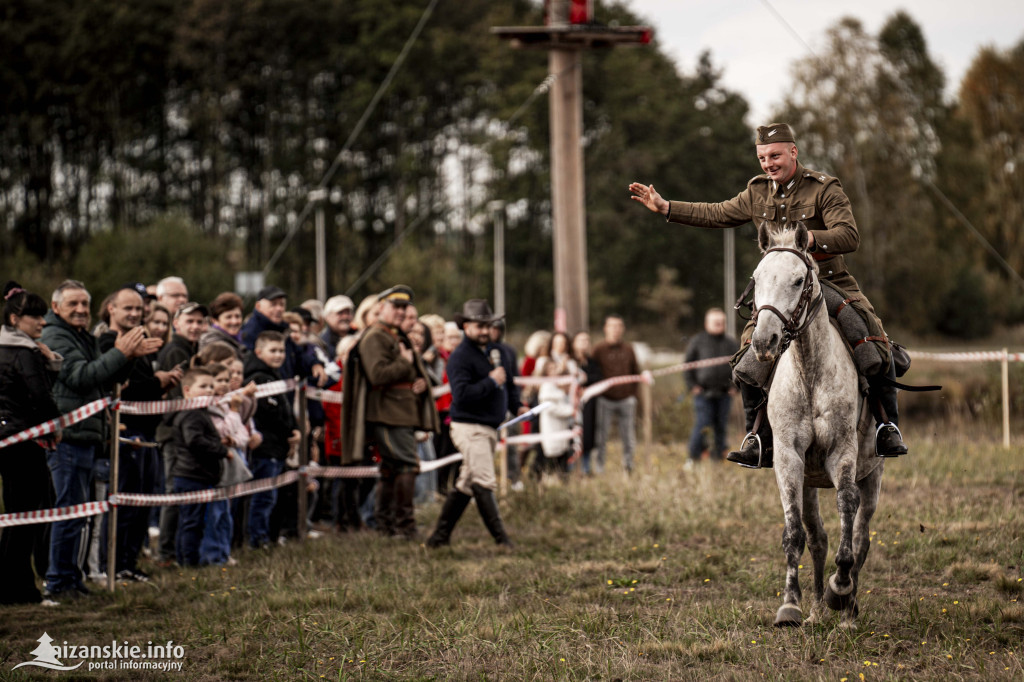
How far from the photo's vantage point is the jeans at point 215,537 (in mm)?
8641

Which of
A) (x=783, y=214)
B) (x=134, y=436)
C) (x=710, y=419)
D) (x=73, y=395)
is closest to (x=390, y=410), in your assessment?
(x=134, y=436)

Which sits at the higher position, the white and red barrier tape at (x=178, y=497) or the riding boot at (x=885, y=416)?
the riding boot at (x=885, y=416)

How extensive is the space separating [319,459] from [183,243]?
3242cm

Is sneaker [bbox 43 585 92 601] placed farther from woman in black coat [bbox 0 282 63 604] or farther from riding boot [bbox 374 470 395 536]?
riding boot [bbox 374 470 395 536]

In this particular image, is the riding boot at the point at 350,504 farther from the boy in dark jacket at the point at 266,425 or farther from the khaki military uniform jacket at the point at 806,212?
the khaki military uniform jacket at the point at 806,212

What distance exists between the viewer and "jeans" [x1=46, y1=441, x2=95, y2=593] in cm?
752

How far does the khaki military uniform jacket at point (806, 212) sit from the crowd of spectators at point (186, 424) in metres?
3.66

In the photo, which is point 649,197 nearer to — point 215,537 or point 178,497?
point 178,497

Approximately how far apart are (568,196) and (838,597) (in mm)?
10680

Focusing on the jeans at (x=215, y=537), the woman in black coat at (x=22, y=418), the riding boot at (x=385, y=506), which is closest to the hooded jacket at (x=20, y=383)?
the woman in black coat at (x=22, y=418)

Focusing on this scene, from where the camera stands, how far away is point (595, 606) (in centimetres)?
682

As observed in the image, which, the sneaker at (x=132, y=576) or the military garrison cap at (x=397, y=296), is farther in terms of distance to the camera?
the military garrison cap at (x=397, y=296)

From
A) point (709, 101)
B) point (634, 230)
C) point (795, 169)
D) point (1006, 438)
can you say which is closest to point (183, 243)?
point (634, 230)

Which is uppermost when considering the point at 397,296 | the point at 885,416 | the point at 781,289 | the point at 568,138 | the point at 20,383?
A: the point at 568,138
